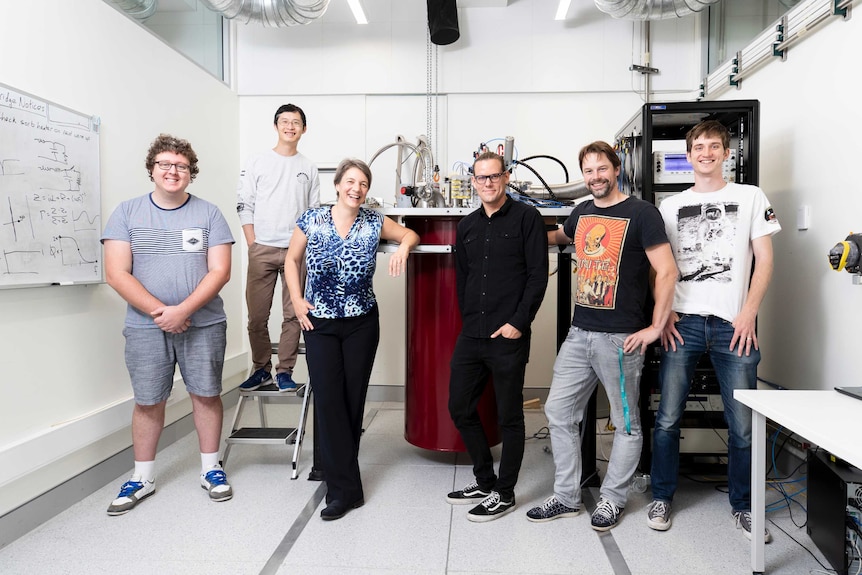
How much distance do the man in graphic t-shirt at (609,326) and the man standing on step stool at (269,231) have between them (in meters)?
1.56

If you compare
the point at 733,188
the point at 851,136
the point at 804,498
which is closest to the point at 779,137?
the point at 851,136

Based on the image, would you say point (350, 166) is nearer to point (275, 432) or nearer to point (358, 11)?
point (275, 432)

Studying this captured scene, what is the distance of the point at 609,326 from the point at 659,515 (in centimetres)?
83

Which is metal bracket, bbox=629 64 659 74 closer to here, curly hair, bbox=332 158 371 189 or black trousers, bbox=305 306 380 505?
curly hair, bbox=332 158 371 189

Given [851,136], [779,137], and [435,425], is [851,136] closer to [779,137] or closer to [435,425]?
[779,137]

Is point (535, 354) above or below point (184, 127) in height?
below

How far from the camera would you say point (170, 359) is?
8.54 feet

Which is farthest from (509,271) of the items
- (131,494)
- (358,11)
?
(358,11)

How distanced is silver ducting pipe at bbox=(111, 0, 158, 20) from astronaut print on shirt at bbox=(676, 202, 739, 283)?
3.16 m

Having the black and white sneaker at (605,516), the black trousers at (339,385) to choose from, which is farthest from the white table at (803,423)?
the black trousers at (339,385)

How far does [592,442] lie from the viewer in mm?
2684

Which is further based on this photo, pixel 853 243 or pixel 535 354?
pixel 535 354

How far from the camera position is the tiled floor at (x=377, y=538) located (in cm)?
202

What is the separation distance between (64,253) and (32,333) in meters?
0.39
